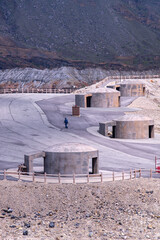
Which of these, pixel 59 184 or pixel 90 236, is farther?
pixel 59 184

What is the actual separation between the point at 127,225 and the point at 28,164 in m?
9.29

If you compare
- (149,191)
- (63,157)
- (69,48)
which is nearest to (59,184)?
(63,157)

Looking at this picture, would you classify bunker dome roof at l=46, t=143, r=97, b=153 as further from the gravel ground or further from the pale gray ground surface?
the pale gray ground surface

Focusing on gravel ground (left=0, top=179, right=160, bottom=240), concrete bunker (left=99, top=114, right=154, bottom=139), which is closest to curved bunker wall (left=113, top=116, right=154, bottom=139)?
concrete bunker (left=99, top=114, right=154, bottom=139)

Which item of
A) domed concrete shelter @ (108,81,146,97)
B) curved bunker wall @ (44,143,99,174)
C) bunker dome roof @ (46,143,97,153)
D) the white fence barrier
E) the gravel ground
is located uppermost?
domed concrete shelter @ (108,81,146,97)

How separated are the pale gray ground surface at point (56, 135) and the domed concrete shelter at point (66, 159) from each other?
423 centimetres

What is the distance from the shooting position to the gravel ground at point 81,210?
83.4 ft

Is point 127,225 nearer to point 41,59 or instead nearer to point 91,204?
point 91,204

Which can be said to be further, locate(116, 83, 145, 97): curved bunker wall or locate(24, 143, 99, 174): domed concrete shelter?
locate(116, 83, 145, 97): curved bunker wall

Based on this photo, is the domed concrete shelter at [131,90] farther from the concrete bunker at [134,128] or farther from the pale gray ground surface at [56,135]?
the concrete bunker at [134,128]

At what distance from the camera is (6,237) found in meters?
24.5

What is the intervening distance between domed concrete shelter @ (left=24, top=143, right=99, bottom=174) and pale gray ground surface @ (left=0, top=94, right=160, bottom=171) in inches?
166

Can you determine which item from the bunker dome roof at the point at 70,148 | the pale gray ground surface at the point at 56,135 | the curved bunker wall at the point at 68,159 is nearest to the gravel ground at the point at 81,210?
the curved bunker wall at the point at 68,159

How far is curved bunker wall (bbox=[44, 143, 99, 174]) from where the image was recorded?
32.2m
